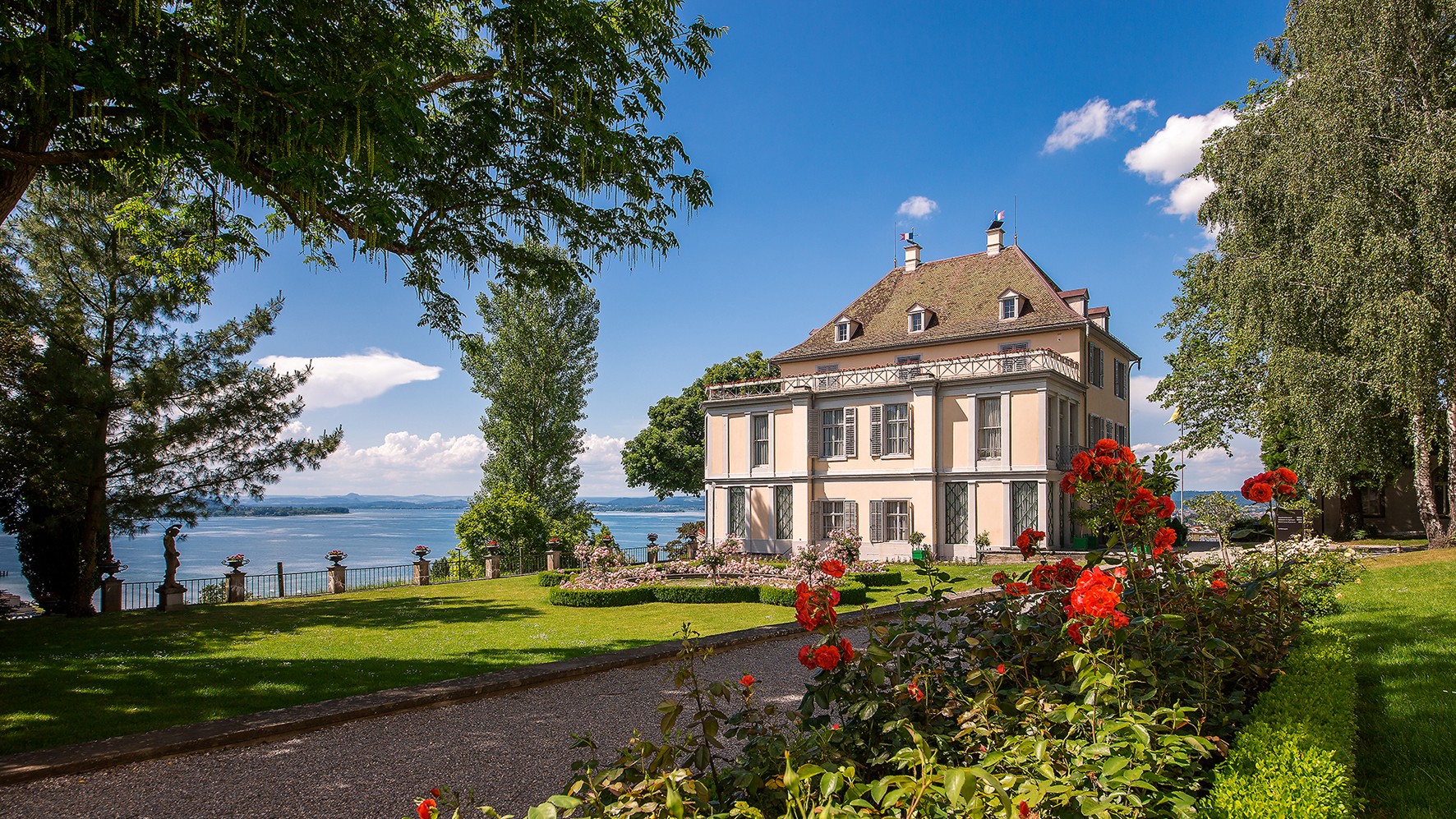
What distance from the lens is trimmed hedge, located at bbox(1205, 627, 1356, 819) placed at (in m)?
2.73

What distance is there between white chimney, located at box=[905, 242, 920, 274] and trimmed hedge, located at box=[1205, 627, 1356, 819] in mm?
28927

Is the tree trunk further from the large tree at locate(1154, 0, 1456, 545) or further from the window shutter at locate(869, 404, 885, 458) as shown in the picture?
the window shutter at locate(869, 404, 885, 458)

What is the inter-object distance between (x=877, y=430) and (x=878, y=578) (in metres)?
9.41

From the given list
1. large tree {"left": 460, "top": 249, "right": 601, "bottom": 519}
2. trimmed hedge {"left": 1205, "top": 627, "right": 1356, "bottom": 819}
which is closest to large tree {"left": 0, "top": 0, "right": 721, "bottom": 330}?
trimmed hedge {"left": 1205, "top": 627, "right": 1356, "bottom": 819}

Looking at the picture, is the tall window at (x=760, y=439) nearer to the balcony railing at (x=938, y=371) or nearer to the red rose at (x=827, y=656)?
the balcony railing at (x=938, y=371)

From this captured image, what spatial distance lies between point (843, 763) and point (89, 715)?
8.17 metres

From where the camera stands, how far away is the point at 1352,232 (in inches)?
646

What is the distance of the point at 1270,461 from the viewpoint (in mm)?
26625

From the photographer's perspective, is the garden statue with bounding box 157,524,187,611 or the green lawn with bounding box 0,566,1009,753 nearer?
the green lawn with bounding box 0,566,1009,753

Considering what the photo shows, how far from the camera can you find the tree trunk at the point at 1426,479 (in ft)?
57.2

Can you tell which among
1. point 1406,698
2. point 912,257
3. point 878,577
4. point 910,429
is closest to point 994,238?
point 912,257

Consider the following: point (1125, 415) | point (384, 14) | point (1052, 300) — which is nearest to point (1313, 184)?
point (1052, 300)

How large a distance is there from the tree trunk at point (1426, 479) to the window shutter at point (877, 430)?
1379 centimetres

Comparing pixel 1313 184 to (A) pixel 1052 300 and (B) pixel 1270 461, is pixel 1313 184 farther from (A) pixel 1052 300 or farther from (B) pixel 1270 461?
(B) pixel 1270 461
